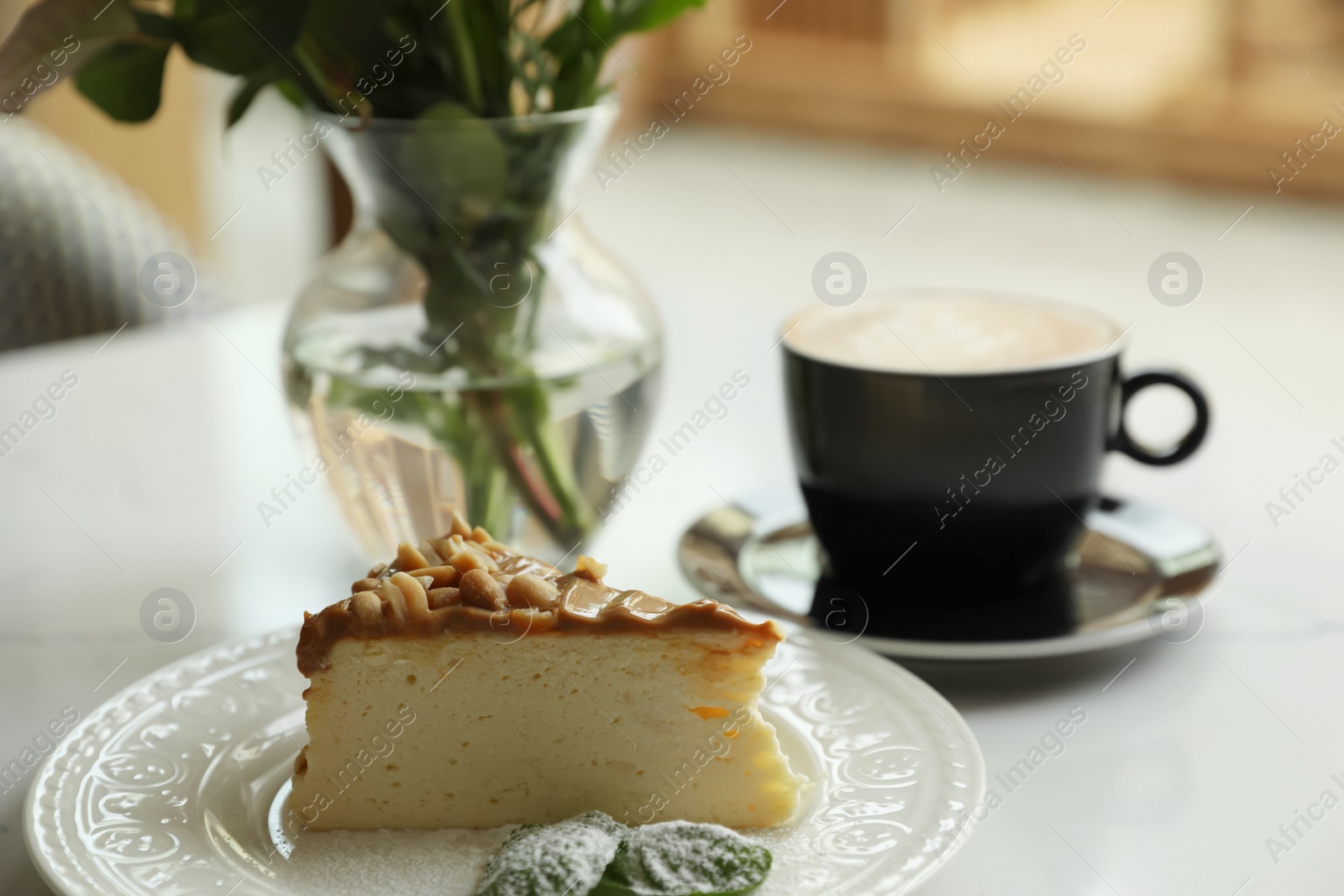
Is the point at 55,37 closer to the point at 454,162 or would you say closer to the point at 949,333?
the point at 454,162

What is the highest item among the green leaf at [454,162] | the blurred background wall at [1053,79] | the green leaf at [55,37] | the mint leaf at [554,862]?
the green leaf at [55,37]

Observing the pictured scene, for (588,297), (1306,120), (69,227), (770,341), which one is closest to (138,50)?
(588,297)

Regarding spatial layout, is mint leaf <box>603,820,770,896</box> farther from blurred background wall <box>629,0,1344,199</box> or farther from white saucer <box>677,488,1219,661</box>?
blurred background wall <box>629,0,1344,199</box>

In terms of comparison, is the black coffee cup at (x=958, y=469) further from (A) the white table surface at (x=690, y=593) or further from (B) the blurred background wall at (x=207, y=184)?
(B) the blurred background wall at (x=207, y=184)

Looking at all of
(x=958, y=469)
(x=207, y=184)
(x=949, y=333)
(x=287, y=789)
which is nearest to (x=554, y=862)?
(x=287, y=789)

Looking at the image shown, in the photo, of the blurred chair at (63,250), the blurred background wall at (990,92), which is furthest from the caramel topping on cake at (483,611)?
the blurred background wall at (990,92)

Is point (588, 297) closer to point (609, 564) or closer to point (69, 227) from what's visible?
point (609, 564)

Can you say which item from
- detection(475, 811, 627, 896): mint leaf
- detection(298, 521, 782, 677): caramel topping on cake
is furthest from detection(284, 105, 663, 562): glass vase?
detection(475, 811, 627, 896): mint leaf
